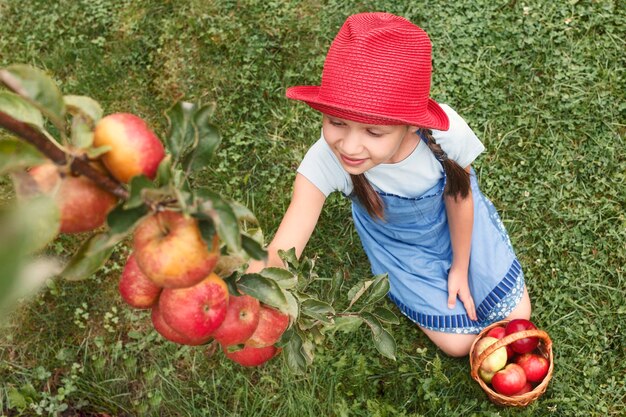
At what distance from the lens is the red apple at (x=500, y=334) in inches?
92.1

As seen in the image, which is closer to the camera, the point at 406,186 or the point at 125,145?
the point at 125,145

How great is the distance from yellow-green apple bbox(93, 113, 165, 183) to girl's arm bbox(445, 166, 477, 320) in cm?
151

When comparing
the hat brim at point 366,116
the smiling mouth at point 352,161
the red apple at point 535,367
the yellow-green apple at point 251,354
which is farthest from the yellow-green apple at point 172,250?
the red apple at point 535,367

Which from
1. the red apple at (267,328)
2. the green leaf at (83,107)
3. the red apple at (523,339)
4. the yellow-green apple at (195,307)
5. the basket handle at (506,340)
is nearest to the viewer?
the green leaf at (83,107)

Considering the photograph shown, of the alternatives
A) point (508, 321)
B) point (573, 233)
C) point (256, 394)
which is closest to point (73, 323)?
point (256, 394)

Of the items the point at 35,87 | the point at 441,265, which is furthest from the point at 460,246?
the point at 35,87

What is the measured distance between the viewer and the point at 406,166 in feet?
6.57

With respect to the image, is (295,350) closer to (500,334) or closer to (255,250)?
(255,250)

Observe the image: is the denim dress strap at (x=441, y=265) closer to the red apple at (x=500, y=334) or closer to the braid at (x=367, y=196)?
the red apple at (x=500, y=334)

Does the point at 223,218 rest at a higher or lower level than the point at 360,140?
higher

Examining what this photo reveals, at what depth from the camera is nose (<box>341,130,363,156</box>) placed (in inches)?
64.9

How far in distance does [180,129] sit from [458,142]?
4.37 feet

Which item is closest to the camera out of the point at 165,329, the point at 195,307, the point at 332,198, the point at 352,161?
the point at 195,307

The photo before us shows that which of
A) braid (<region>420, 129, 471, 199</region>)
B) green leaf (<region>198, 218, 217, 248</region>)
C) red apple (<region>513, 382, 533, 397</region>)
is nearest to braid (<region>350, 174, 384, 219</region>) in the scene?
braid (<region>420, 129, 471, 199</region>)
